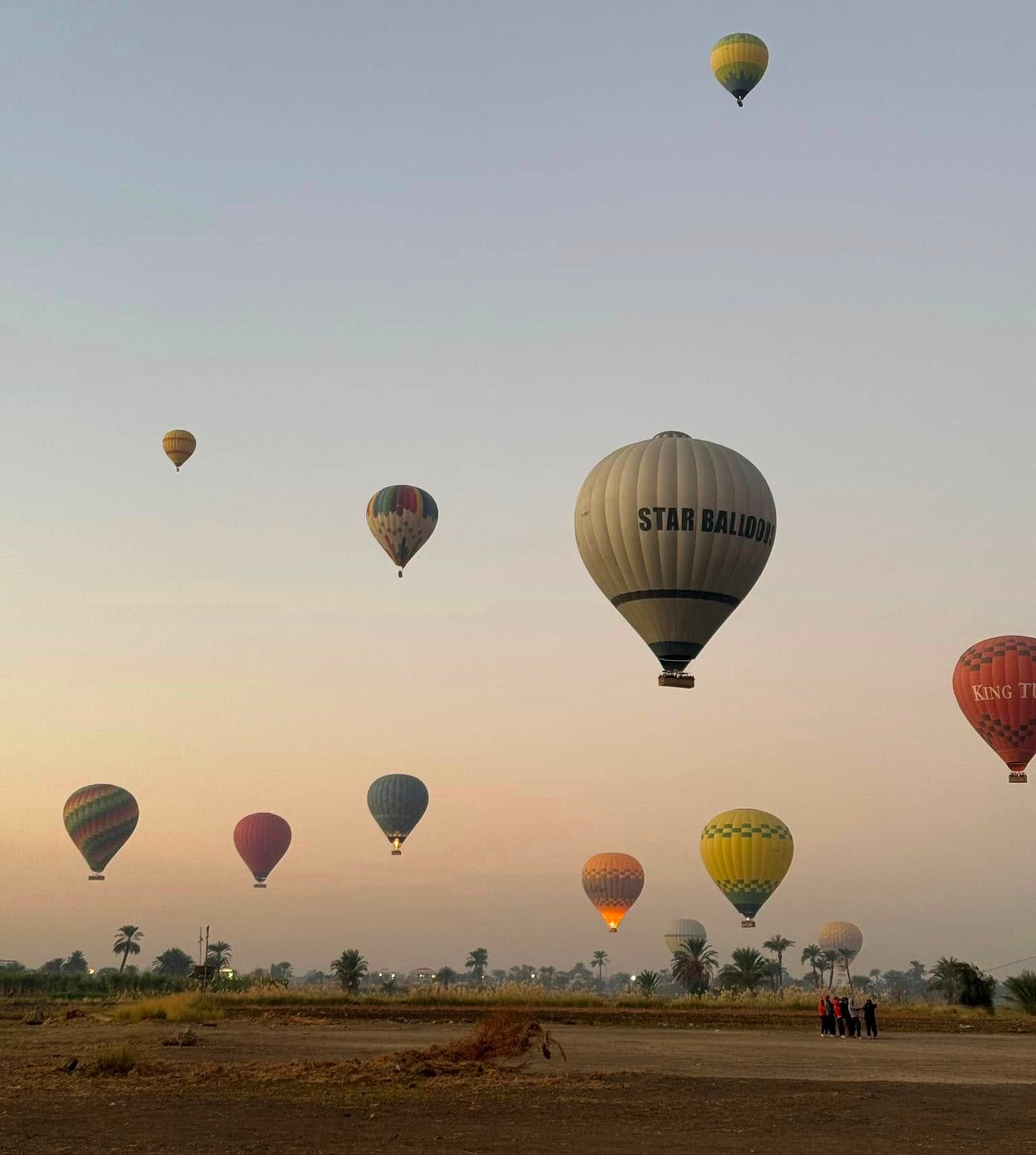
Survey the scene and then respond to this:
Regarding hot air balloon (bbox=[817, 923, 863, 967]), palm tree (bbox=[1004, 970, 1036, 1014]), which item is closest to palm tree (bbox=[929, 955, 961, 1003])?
palm tree (bbox=[1004, 970, 1036, 1014])

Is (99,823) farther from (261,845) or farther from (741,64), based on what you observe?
(741,64)

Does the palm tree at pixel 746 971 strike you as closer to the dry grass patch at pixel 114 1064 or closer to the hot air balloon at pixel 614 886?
the hot air balloon at pixel 614 886

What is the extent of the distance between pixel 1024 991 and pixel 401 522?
42.2 meters

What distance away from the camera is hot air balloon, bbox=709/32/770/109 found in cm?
6538

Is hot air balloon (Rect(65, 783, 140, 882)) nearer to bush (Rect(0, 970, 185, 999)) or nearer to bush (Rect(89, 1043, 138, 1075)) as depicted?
bush (Rect(0, 970, 185, 999))

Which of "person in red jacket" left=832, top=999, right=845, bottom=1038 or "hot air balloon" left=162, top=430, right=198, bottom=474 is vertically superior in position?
"hot air balloon" left=162, top=430, right=198, bottom=474

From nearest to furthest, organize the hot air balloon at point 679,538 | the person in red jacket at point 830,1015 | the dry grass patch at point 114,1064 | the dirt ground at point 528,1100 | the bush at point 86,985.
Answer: the dirt ground at point 528,1100
the dry grass patch at point 114,1064
the person in red jacket at point 830,1015
the hot air balloon at point 679,538
the bush at point 86,985

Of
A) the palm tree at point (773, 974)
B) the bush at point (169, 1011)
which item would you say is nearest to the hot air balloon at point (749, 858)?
the palm tree at point (773, 974)

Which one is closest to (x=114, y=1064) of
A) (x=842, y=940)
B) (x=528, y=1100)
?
(x=528, y=1100)

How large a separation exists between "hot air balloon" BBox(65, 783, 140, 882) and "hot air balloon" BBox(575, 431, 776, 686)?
56.0 m

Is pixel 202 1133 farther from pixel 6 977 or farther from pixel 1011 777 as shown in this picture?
pixel 6 977

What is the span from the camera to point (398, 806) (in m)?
96.7

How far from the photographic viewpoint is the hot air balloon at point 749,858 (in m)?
80.4

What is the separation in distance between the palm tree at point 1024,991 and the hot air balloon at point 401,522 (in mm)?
40146
